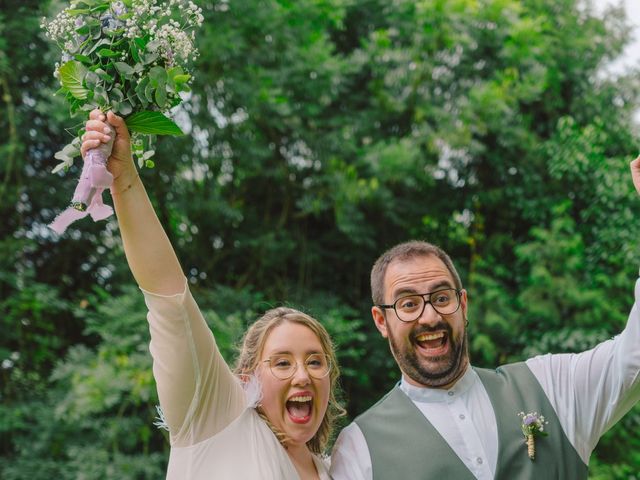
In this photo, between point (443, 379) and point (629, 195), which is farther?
point (629, 195)

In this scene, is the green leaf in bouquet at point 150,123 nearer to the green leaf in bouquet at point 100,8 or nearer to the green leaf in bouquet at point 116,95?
the green leaf in bouquet at point 116,95

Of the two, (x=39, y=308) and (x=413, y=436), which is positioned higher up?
(x=39, y=308)

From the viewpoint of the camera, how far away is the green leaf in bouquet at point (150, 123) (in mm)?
2039

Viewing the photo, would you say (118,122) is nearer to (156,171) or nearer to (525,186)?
(156,171)

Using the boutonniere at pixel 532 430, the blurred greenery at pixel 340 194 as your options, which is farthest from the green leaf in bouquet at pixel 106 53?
the blurred greenery at pixel 340 194

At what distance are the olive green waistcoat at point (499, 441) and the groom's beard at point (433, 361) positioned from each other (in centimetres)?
11

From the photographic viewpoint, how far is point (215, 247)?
8.45 meters

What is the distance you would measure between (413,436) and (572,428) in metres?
0.53

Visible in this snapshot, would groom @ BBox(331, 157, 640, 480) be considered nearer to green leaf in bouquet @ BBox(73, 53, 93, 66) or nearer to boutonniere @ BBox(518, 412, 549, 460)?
boutonniere @ BBox(518, 412, 549, 460)

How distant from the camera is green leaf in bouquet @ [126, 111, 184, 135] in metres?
2.04

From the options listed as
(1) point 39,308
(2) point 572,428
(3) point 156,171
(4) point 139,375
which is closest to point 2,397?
(1) point 39,308

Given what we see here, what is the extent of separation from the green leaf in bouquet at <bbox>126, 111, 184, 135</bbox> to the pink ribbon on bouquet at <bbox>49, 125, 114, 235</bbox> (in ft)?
0.31

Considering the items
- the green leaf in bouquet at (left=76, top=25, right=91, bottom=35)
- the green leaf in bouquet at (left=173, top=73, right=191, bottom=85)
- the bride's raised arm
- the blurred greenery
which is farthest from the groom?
the blurred greenery

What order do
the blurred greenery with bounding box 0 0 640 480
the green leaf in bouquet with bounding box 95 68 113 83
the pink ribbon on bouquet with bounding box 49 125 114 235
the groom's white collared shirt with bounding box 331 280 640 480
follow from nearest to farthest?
the pink ribbon on bouquet with bounding box 49 125 114 235
the green leaf in bouquet with bounding box 95 68 113 83
the groom's white collared shirt with bounding box 331 280 640 480
the blurred greenery with bounding box 0 0 640 480
